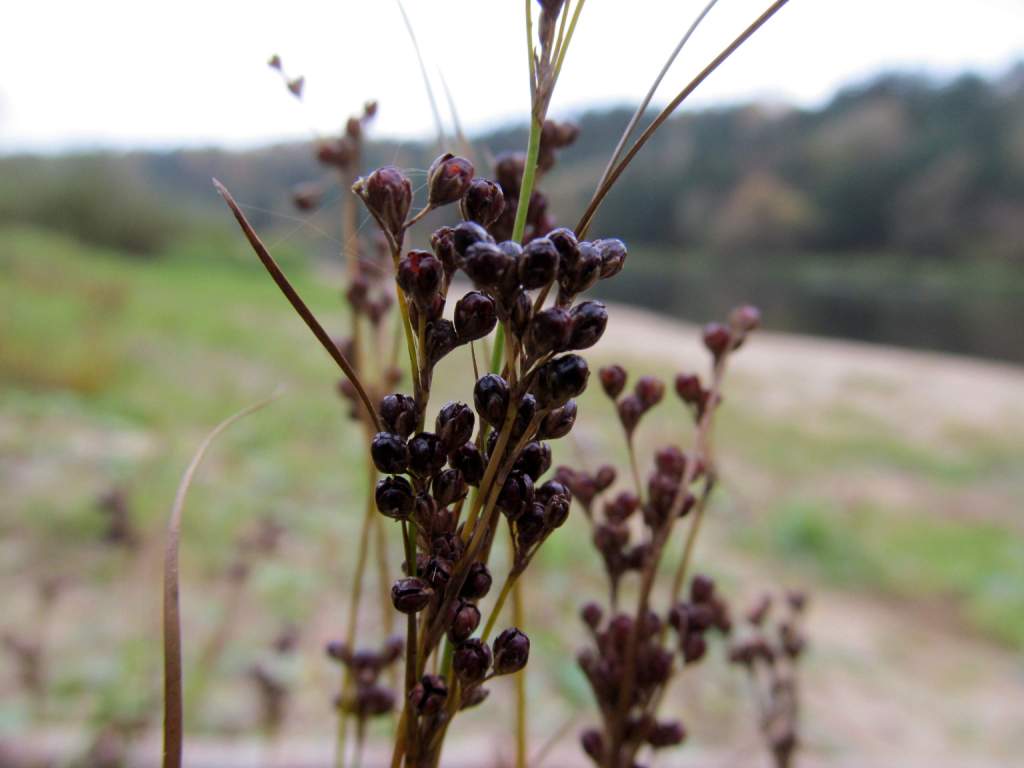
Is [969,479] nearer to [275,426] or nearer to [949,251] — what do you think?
[275,426]

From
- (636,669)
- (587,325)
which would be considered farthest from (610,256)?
(636,669)

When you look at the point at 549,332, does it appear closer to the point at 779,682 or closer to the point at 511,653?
the point at 511,653

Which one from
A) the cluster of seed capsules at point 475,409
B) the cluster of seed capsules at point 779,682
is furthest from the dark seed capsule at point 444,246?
the cluster of seed capsules at point 779,682

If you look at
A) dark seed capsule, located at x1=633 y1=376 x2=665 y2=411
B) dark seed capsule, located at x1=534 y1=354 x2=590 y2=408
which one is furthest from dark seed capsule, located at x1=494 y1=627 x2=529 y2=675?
dark seed capsule, located at x1=633 y1=376 x2=665 y2=411

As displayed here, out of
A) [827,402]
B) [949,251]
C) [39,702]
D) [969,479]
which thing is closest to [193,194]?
[827,402]

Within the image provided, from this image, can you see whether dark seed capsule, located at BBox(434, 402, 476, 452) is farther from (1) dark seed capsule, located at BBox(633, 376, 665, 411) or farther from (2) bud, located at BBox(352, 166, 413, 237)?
(1) dark seed capsule, located at BBox(633, 376, 665, 411)
